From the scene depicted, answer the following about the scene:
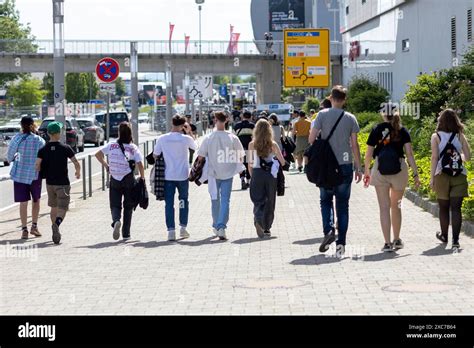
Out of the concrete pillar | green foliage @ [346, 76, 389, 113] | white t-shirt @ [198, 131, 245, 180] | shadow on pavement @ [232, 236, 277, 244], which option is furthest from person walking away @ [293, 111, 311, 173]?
the concrete pillar

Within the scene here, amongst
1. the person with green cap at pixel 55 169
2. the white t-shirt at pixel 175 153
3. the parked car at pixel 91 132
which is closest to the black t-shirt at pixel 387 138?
the white t-shirt at pixel 175 153

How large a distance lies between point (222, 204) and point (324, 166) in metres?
2.87

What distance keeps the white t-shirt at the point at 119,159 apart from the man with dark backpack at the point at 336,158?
3.33 meters

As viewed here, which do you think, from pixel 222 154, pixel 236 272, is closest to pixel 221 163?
pixel 222 154

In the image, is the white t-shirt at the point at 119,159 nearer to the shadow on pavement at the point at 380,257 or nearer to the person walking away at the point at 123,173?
the person walking away at the point at 123,173

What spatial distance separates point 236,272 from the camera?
1240 centimetres

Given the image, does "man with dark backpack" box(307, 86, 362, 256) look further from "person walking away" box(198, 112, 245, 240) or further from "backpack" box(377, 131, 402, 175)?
"person walking away" box(198, 112, 245, 240)

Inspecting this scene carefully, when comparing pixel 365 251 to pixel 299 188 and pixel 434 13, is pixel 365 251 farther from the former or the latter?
pixel 434 13

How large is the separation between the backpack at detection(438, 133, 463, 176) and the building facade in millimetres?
24705

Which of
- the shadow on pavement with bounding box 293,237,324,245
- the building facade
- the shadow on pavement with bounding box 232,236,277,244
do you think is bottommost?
the shadow on pavement with bounding box 232,236,277,244

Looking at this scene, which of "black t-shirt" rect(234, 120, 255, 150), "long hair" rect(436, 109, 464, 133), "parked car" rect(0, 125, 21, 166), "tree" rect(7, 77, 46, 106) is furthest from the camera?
"tree" rect(7, 77, 46, 106)

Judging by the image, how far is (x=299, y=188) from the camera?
26.2 metres

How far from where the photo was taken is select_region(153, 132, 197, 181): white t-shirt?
1614 cm
